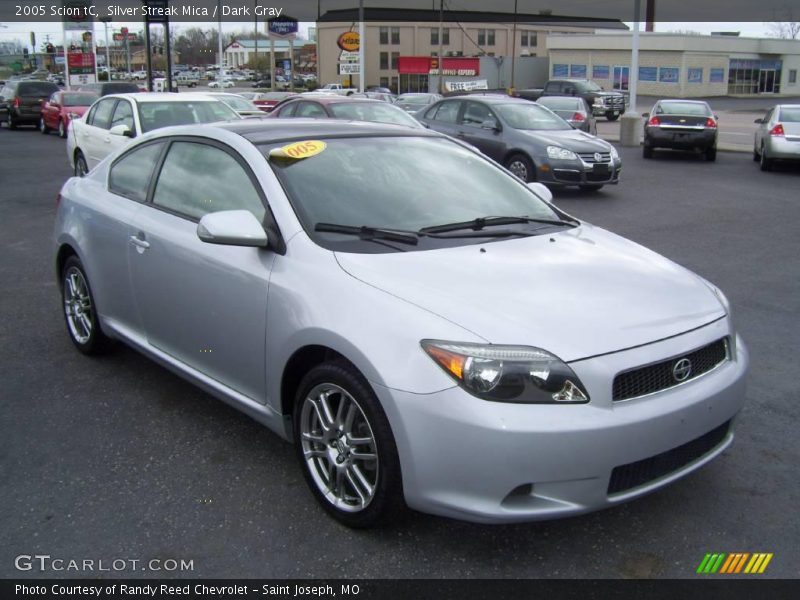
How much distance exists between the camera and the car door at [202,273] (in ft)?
11.8

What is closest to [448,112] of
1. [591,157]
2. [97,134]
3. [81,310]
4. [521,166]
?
[521,166]

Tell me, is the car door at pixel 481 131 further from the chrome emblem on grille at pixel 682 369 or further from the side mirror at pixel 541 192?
the chrome emblem on grille at pixel 682 369

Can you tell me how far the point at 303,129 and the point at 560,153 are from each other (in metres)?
9.53

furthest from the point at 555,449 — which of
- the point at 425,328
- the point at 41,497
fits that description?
the point at 41,497

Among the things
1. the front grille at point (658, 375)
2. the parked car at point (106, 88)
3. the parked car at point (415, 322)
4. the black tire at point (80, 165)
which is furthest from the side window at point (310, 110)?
the parked car at point (106, 88)

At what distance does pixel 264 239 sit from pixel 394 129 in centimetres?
142

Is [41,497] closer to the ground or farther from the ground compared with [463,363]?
closer to the ground

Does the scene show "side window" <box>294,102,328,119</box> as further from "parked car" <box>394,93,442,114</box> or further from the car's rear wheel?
"parked car" <box>394,93,442,114</box>

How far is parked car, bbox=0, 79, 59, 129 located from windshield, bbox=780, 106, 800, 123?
80.5 feet

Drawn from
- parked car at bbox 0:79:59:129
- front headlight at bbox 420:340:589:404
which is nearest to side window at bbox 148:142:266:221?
front headlight at bbox 420:340:589:404

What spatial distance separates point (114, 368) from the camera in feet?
16.8

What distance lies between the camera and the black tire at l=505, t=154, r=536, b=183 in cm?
1333

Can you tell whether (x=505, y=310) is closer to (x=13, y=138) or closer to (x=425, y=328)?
(x=425, y=328)

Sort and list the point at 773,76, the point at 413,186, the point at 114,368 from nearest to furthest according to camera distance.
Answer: the point at 413,186 → the point at 114,368 → the point at 773,76
